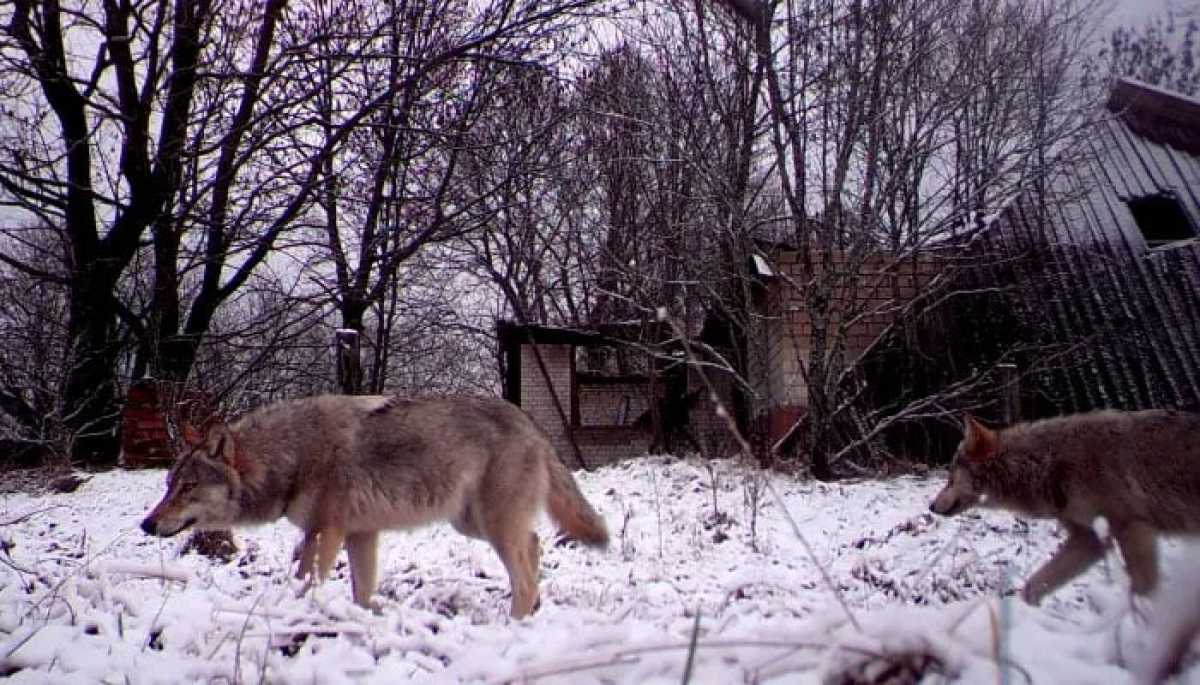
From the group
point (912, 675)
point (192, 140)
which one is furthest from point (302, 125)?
point (912, 675)

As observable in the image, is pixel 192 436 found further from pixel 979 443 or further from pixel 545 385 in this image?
pixel 545 385

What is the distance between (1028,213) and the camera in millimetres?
17875

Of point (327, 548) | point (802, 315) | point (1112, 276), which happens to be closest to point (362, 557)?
point (327, 548)

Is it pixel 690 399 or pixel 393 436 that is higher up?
pixel 690 399

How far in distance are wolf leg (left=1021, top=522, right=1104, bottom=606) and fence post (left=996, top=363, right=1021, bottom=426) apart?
10253 mm

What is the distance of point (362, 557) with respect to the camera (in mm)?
5684

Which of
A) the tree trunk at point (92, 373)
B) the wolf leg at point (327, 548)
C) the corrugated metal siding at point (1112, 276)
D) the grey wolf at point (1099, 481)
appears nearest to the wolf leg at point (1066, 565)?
the grey wolf at point (1099, 481)

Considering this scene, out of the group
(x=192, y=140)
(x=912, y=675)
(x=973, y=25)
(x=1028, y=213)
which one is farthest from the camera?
(x=1028, y=213)

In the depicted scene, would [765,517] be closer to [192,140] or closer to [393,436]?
[393,436]

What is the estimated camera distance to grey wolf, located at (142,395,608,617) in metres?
5.58

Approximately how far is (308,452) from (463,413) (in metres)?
1.07

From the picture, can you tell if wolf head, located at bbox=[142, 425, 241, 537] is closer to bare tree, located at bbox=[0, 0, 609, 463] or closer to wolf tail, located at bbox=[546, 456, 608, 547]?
wolf tail, located at bbox=[546, 456, 608, 547]

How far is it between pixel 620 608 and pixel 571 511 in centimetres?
203

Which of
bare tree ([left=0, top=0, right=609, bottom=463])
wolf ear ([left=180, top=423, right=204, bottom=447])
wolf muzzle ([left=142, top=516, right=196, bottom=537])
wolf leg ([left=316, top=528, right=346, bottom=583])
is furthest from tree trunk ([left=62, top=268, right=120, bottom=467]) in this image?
wolf leg ([left=316, top=528, right=346, bottom=583])
